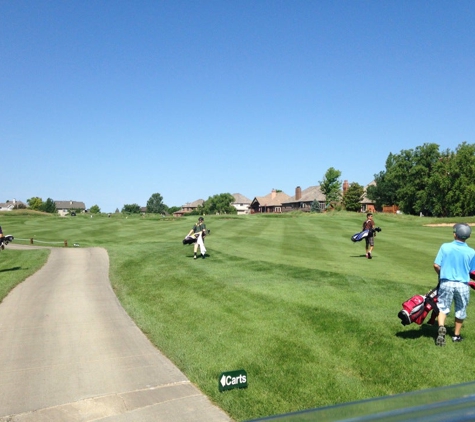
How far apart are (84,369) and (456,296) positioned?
6.18 metres

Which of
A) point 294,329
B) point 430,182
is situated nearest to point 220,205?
point 430,182

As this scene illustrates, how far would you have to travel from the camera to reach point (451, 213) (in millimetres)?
82688

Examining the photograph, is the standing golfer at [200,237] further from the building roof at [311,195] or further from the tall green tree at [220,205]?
the tall green tree at [220,205]

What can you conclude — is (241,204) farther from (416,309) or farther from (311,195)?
(416,309)

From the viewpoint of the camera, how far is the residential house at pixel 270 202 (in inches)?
5276

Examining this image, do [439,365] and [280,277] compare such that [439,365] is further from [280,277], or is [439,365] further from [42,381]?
[280,277]

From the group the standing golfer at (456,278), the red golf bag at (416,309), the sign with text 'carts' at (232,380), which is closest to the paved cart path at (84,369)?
the sign with text 'carts' at (232,380)

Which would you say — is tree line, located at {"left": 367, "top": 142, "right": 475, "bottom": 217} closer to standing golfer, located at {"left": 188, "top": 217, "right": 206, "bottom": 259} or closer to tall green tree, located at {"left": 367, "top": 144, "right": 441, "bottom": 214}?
tall green tree, located at {"left": 367, "top": 144, "right": 441, "bottom": 214}

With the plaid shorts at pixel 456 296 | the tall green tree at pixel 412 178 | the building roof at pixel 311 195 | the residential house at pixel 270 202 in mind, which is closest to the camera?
the plaid shorts at pixel 456 296

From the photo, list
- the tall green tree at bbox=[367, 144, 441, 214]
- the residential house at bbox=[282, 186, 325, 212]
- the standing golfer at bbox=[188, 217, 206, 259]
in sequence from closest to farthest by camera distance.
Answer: the standing golfer at bbox=[188, 217, 206, 259], the tall green tree at bbox=[367, 144, 441, 214], the residential house at bbox=[282, 186, 325, 212]

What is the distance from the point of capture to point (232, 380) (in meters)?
6.04

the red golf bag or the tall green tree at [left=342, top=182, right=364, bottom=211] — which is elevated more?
the tall green tree at [left=342, top=182, right=364, bottom=211]

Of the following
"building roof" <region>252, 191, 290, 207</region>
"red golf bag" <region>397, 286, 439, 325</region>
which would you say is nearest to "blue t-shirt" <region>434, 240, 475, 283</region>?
"red golf bag" <region>397, 286, 439, 325</region>

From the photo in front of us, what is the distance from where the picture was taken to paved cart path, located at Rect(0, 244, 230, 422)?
5684mm
